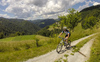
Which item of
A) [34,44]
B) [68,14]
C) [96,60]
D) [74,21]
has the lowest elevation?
[34,44]

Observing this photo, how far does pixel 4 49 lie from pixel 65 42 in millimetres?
7253

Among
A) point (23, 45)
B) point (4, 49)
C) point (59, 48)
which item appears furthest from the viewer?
point (23, 45)

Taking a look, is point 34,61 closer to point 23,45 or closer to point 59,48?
point 59,48

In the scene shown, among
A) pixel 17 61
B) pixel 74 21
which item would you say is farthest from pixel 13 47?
pixel 74 21

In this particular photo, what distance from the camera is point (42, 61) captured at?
512 cm

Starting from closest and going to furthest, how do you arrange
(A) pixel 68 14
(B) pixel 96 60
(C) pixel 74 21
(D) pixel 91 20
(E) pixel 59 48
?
(B) pixel 96 60 < (E) pixel 59 48 < (C) pixel 74 21 < (A) pixel 68 14 < (D) pixel 91 20

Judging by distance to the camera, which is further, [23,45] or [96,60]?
[23,45]

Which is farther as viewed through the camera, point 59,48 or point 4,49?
point 4,49

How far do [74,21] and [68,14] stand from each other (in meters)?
3.63

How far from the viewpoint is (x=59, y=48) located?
6.47 m

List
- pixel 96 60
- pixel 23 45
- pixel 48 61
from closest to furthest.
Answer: pixel 96 60 < pixel 48 61 < pixel 23 45

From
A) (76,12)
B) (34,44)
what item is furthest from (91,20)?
(34,44)

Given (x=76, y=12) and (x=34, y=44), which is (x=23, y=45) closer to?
(x=34, y=44)

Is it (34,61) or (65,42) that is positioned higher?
(65,42)
